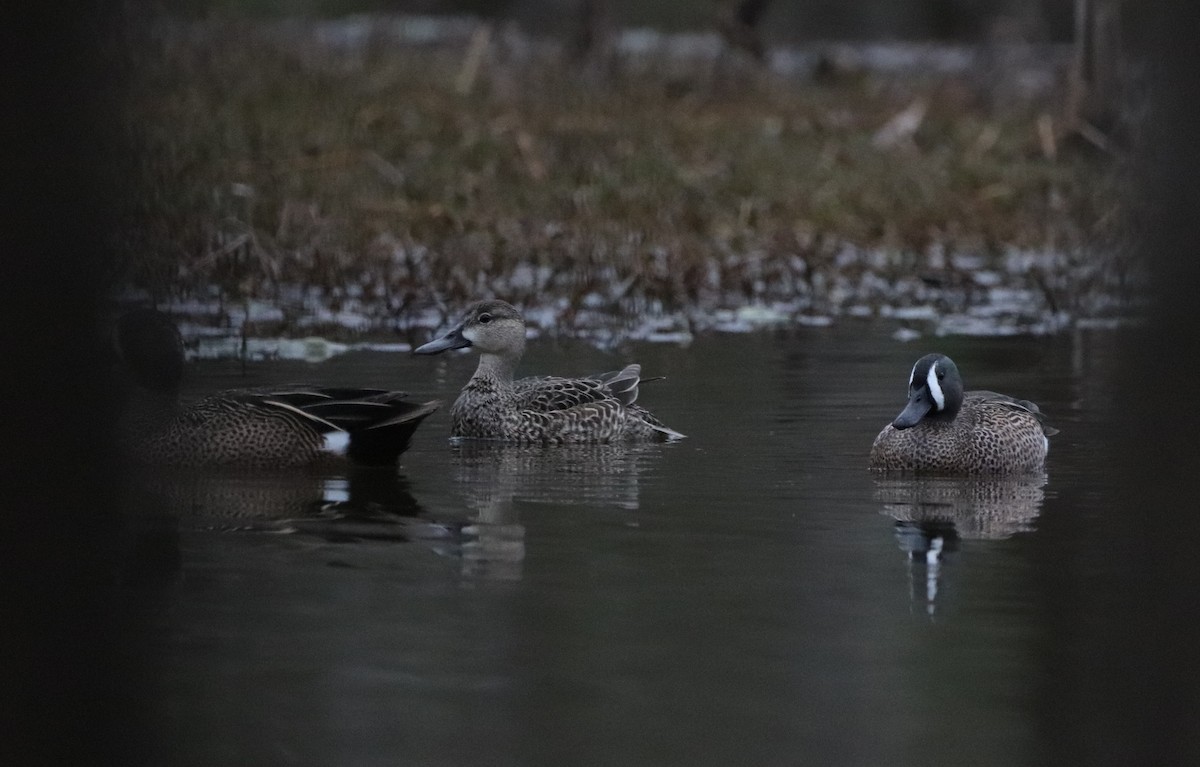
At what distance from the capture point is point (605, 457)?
8.74 m

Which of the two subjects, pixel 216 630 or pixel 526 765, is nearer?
pixel 526 765

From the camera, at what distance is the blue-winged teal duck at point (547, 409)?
9195 millimetres

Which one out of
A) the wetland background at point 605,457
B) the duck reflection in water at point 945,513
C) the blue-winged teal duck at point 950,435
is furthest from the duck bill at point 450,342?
the duck reflection in water at point 945,513

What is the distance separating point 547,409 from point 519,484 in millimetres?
1513

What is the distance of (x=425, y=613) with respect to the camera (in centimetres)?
520

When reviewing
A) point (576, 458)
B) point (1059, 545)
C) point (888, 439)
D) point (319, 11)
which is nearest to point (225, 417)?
point (576, 458)

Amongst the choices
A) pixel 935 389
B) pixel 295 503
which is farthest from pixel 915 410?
pixel 295 503

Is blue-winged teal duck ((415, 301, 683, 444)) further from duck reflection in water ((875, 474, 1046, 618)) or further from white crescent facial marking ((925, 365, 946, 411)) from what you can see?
duck reflection in water ((875, 474, 1046, 618))

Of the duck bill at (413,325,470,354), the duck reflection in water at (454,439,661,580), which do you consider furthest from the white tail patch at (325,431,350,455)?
the duck bill at (413,325,470,354)

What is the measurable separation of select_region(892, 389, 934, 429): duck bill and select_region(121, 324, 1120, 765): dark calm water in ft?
0.85

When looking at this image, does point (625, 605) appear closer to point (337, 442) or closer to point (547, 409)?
point (337, 442)

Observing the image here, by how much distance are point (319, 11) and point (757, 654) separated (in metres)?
29.4

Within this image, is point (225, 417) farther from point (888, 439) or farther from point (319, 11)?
point (319, 11)

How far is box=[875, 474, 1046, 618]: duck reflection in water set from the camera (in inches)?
240
